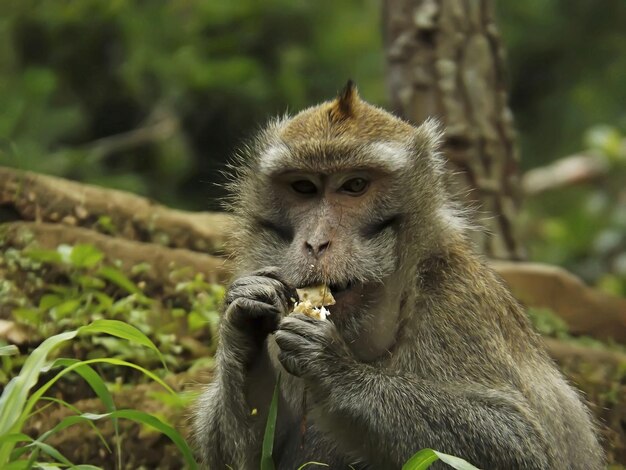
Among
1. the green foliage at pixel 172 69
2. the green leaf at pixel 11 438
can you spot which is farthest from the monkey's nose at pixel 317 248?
the green foliage at pixel 172 69

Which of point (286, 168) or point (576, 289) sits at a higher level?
point (286, 168)

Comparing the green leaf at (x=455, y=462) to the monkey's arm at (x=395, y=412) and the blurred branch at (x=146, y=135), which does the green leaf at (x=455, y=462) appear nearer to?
the monkey's arm at (x=395, y=412)

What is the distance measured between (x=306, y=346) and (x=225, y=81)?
275 inches

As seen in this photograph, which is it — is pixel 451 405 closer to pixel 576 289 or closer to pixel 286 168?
pixel 286 168

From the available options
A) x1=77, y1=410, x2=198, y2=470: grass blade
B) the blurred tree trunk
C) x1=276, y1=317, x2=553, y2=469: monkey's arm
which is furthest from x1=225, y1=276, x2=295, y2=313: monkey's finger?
the blurred tree trunk

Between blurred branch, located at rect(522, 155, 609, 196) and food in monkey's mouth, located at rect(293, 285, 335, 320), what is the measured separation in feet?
29.2

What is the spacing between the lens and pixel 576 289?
938cm

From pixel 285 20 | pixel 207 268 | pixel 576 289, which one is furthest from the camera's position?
pixel 285 20

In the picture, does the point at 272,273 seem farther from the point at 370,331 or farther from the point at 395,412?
the point at 395,412

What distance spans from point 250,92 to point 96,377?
7024 mm

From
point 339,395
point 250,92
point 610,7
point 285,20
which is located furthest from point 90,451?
point 610,7

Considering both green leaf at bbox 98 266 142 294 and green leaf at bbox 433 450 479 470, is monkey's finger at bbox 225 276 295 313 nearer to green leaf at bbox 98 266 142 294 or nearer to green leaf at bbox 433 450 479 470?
green leaf at bbox 433 450 479 470

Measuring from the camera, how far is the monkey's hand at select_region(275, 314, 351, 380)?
4.77 metres

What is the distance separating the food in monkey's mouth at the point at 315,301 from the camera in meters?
4.80
